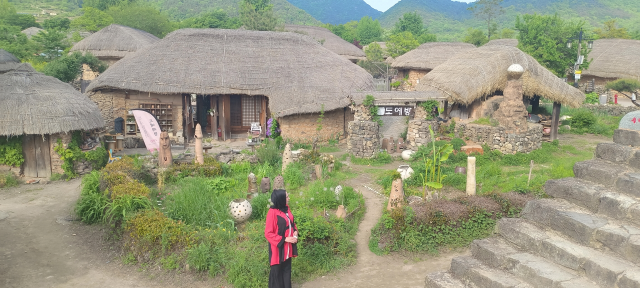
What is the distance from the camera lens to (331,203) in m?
10.4

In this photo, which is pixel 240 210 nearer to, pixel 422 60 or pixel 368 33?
pixel 422 60

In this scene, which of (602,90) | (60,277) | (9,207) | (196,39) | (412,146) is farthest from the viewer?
(602,90)

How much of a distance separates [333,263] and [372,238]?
3.82ft

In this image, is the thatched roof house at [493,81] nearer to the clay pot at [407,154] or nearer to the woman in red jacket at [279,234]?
the clay pot at [407,154]

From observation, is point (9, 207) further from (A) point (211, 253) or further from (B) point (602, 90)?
→ (B) point (602, 90)

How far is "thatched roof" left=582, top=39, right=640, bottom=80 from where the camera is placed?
29.5m

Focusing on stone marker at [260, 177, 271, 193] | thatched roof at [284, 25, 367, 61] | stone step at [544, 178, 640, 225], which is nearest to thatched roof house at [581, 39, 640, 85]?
thatched roof at [284, 25, 367, 61]

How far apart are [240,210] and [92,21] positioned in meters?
36.6

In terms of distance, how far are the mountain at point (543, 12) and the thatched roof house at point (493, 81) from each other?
46.3 meters

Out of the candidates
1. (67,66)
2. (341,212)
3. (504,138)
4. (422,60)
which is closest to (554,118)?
(504,138)

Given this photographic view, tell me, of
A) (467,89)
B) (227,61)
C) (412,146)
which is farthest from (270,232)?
(227,61)

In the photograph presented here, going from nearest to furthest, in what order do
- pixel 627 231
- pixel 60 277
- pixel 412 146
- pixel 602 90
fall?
pixel 627 231, pixel 60 277, pixel 412 146, pixel 602 90

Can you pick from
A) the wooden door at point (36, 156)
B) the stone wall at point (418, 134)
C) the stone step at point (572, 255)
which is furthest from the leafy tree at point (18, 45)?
the stone step at point (572, 255)

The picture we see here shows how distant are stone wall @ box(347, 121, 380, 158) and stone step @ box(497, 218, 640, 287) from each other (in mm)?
10298
